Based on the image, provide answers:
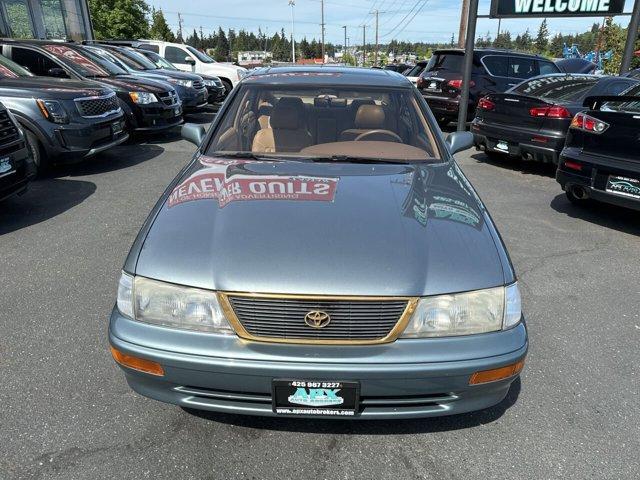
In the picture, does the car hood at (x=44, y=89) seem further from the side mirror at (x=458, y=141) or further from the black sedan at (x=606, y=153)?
the black sedan at (x=606, y=153)

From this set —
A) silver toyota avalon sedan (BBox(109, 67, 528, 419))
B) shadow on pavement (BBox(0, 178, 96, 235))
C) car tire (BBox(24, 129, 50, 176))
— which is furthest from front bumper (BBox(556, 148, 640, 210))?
car tire (BBox(24, 129, 50, 176))

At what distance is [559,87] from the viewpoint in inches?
281

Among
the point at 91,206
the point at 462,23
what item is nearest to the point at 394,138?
the point at 91,206

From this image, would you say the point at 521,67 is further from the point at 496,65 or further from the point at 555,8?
the point at 555,8

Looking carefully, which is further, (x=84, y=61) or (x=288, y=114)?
(x=84, y=61)

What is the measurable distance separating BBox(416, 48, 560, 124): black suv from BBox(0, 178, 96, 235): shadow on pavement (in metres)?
7.66

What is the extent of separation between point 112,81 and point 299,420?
8.25 metres

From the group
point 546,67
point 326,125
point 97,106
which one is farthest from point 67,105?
point 546,67

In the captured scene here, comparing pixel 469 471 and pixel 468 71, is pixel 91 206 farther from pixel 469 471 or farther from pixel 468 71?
pixel 468 71

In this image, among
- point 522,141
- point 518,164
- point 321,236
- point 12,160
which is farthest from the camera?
point 518,164

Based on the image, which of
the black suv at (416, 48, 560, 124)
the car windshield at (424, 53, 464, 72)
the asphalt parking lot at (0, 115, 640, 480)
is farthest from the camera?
the car windshield at (424, 53, 464, 72)

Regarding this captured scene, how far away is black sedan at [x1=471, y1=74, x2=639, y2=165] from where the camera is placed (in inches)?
261

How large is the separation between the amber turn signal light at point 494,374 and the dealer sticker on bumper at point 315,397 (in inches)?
18.1

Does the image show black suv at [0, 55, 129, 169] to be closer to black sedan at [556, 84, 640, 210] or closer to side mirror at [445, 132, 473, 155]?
side mirror at [445, 132, 473, 155]
